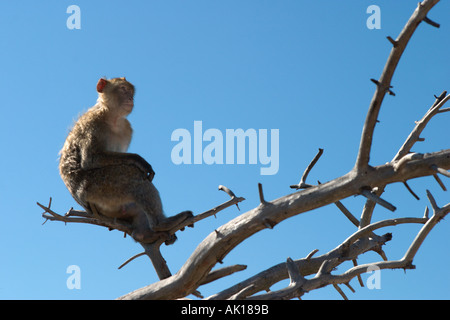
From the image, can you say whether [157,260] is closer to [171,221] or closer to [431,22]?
[171,221]

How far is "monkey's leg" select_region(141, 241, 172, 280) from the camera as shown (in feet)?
26.2

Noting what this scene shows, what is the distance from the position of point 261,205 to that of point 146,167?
3.39m

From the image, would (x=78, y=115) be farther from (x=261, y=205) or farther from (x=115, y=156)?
(x=261, y=205)

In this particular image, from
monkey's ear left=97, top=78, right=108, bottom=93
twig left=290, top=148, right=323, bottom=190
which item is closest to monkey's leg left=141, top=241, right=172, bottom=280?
twig left=290, top=148, right=323, bottom=190

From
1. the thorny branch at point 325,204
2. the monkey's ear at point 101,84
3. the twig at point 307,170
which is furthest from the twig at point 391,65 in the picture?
the monkey's ear at point 101,84

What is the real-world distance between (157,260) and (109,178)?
153 centimetres

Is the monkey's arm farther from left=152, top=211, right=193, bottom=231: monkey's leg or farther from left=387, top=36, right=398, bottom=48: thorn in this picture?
left=387, top=36, right=398, bottom=48: thorn

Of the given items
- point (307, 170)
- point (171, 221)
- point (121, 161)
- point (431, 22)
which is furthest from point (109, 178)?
point (431, 22)

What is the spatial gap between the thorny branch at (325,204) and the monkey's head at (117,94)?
9.02 feet

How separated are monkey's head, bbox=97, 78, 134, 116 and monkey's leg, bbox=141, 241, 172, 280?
271cm

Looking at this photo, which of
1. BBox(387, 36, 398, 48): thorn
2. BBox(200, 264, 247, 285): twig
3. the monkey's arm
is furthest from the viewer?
the monkey's arm

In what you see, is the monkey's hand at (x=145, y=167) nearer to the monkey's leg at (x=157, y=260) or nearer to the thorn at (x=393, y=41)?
the monkey's leg at (x=157, y=260)

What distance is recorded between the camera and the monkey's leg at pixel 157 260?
315 inches
